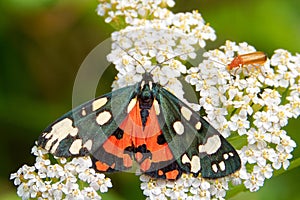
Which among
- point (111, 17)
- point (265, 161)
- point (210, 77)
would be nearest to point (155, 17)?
point (111, 17)

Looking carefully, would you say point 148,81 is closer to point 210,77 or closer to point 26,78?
point 210,77

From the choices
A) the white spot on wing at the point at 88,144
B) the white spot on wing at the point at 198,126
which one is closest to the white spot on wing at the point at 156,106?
the white spot on wing at the point at 198,126

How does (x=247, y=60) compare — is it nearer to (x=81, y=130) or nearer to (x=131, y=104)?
(x=131, y=104)

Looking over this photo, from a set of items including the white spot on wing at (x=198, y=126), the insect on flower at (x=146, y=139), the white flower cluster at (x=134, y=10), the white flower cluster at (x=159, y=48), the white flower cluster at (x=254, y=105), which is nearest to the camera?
the insect on flower at (x=146, y=139)

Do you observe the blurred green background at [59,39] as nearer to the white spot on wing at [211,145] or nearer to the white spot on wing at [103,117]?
A: the white spot on wing at [103,117]

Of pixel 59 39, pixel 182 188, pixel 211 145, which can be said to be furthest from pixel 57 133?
pixel 59 39

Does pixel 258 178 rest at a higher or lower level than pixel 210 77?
lower
